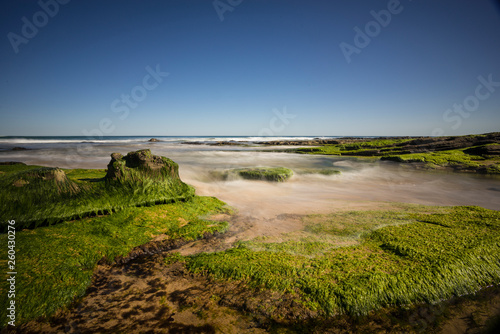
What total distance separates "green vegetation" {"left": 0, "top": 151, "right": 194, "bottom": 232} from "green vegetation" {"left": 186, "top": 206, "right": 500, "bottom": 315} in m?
2.60

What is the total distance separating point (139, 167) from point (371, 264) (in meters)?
5.65

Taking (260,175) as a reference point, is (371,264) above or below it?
below

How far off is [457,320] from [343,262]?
1313 millimetres

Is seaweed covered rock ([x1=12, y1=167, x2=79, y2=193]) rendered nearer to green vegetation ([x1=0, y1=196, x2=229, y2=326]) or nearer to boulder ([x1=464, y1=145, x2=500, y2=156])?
green vegetation ([x1=0, y1=196, x2=229, y2=326])

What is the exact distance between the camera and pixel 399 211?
221 inches

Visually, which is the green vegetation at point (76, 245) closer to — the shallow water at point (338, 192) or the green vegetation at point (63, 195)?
the green vegetation at point (63, 195)

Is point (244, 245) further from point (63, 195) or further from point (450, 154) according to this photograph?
point (450, 154)

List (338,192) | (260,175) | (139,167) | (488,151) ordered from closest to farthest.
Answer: (139,167) < (338,192) < (260,175) < (488,151)

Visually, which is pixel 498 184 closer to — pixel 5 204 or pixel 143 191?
pixel 143 191

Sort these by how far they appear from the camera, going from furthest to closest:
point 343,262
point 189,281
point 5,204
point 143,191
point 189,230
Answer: point 143,191 → point 189,230 → point 5,204 → point 343,262 → point 189,281

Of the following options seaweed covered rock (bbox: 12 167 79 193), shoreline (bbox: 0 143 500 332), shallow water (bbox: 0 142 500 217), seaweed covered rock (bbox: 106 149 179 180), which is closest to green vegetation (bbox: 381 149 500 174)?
shallow water (bbox: 0 142 500 217)

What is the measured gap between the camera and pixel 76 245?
333cm

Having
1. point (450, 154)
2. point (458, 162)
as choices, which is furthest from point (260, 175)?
point (450, 154)

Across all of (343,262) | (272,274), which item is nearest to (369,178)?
(343,262)
